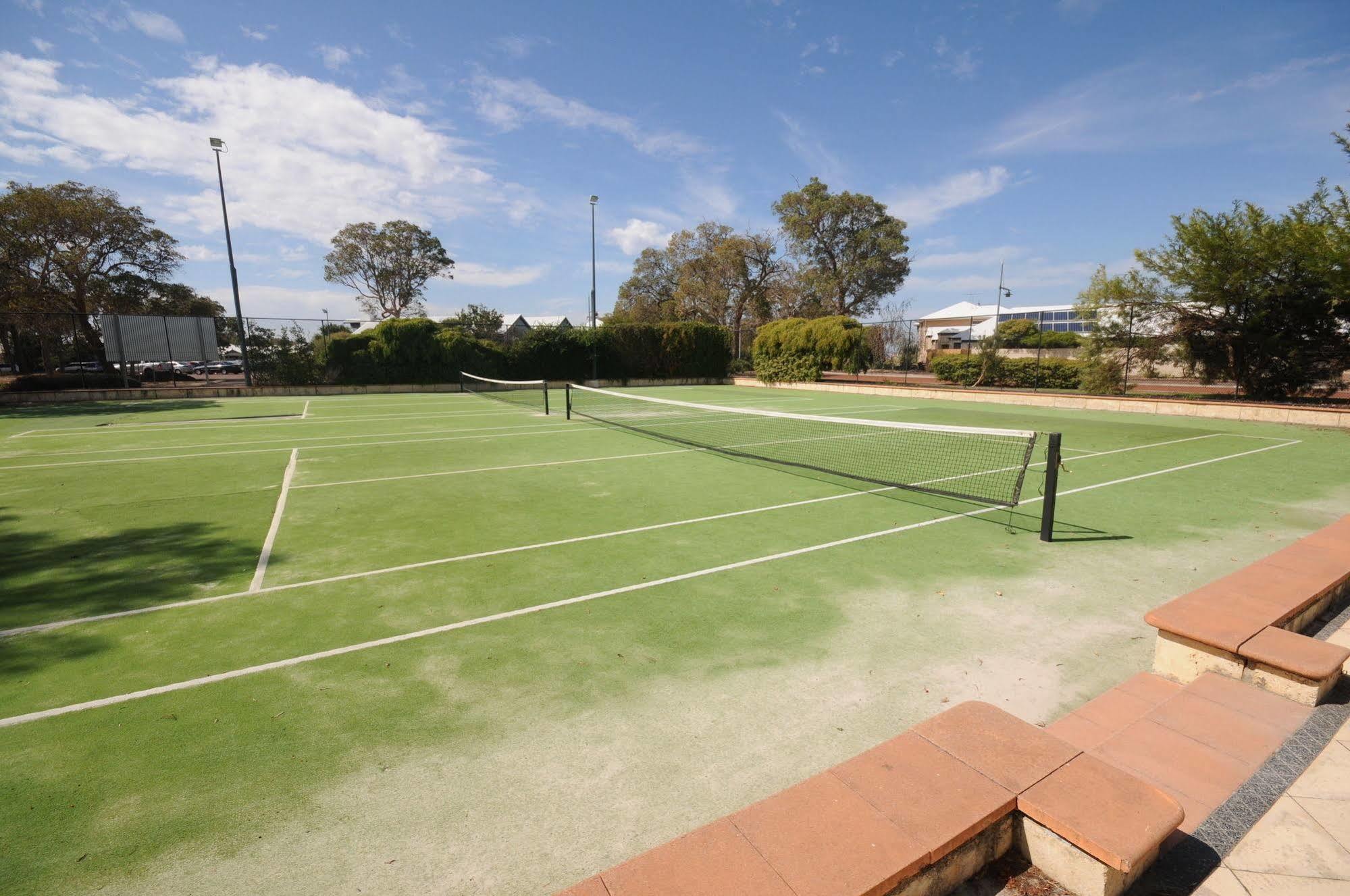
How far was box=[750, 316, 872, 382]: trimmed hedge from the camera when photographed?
30422 millimetres

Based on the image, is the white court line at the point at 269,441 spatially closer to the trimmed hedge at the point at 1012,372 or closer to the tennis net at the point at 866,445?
the tennis net at the point at 866,445

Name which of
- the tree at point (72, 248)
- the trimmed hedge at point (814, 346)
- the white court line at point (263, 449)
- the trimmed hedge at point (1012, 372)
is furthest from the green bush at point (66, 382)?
the trimmed hedge at point (1012, 372)

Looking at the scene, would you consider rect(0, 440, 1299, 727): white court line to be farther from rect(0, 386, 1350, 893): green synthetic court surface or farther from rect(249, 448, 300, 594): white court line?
rect(249, 448, 300, 594): white court line

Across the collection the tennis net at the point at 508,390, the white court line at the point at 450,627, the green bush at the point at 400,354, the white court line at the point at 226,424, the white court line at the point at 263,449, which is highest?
the green bush at the point at 400,354

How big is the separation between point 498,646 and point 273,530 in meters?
4.32

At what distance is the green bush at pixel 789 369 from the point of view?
106ft

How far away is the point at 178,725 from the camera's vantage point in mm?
3262

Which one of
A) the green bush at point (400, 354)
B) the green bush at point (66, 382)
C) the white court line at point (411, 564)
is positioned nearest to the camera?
the white court line at point (411, 564)

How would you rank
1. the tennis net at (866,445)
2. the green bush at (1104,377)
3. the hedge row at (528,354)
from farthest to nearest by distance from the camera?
1. the hedge row at (528,354)
2. the green bush at (1104,377)
3. the tennis net at (866,445)

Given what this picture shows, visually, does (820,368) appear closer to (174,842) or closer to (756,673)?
(756,673)

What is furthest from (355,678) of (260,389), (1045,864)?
(260,389)

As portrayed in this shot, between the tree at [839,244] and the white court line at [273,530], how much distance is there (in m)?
41.6

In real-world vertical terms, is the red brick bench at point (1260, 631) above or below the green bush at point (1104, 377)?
below

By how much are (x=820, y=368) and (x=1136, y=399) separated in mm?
14762
